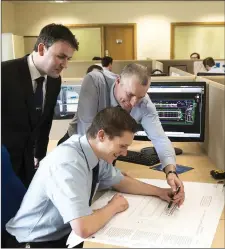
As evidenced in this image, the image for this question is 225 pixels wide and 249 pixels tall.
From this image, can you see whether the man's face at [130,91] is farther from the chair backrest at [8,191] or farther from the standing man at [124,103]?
the chair backrest at [8,191]

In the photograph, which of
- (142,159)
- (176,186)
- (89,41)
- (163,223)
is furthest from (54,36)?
(89,41)

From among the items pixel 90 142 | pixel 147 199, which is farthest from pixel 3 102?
pixel 147 199

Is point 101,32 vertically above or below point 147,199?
above

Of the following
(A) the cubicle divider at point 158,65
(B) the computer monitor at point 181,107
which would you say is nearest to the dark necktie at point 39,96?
(B) the computer monitor at point 181,107

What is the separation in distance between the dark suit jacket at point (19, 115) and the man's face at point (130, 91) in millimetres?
502

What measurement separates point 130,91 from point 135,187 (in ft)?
1.37

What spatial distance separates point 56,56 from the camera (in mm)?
1673

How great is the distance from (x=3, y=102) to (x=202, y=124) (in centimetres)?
108

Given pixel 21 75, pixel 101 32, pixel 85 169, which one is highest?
pixel 101 32

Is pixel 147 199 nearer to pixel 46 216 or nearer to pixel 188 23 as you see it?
pixel 46 216

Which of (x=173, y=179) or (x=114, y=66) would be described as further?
(x=114, y=66)

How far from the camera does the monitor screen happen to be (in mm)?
Answer: 1978

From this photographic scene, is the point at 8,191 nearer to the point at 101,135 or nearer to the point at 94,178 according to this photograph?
the point at 94,178

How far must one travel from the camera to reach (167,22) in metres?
8.97
